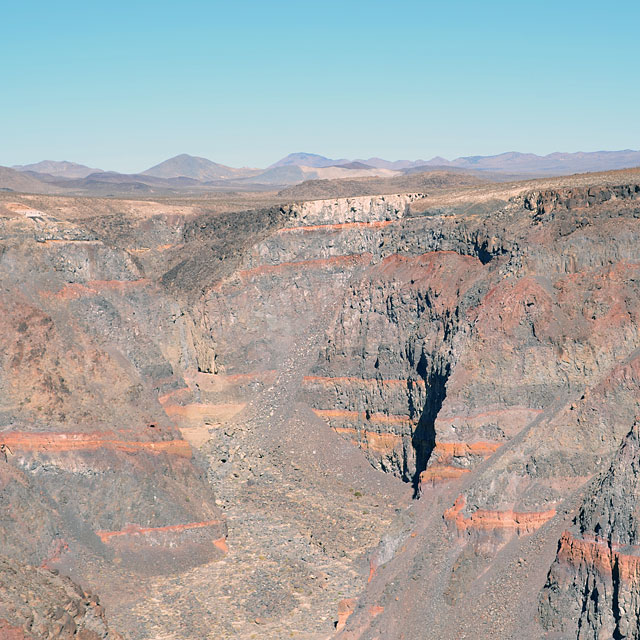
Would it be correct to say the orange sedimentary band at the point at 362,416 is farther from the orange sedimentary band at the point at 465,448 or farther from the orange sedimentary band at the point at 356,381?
the orange sedimentary band at the point at 465,448

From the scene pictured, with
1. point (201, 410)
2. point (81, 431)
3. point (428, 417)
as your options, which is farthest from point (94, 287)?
point (428, 417)

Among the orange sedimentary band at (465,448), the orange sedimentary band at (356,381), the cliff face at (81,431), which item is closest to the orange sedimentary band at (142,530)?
the cliff face at (81,431)

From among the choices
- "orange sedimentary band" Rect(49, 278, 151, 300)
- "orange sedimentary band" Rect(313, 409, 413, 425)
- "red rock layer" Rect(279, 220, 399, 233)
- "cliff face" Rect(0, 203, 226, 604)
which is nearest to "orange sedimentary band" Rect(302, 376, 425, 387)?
"orange sedimentary band" Rect(313, 409, 413, 425)

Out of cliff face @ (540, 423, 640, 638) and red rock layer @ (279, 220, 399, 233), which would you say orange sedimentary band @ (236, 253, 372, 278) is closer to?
red rock layer @ (279, 220, 399, 233)

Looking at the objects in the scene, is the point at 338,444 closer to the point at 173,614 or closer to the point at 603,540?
the point at 173,614

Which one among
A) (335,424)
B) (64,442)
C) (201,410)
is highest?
(64,442)

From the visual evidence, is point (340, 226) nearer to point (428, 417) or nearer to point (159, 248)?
point (159, 248)
